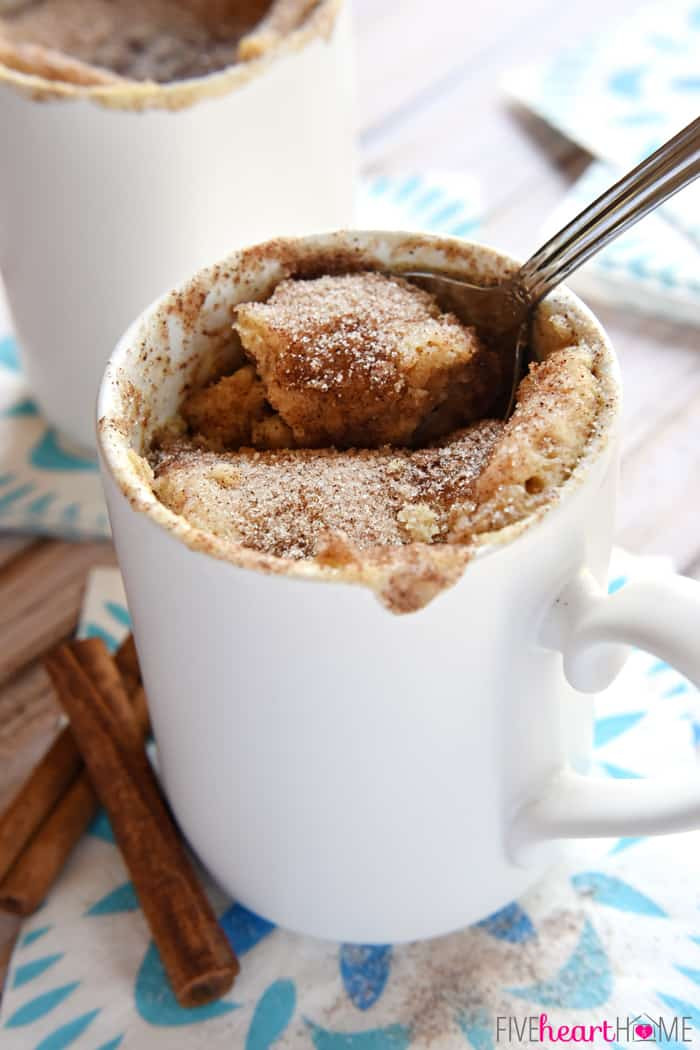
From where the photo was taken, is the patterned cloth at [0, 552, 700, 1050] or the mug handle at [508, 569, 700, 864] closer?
the mug handle at [508, 569, 700, 864]

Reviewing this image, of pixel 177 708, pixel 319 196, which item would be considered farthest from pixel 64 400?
pixel 177 708

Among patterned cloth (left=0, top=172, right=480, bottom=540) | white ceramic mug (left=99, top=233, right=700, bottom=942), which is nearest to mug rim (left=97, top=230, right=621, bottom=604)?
white ceramic mug (left=99, top=233, right=700, bottom=942)

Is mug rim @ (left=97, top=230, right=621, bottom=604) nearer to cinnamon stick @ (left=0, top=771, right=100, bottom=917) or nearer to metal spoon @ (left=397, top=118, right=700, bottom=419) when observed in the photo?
metal spoon @ (left=397, top=118, right=700, bottom=419)

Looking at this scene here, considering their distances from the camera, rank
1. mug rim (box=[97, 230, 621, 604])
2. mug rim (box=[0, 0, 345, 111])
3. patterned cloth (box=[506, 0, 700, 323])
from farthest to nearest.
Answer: patterned cloth (box=[506, 0, 700, 323]), mug rim (box=[0, 0, 345, 111]), mug rim (box=[97, 230, 621, 604])

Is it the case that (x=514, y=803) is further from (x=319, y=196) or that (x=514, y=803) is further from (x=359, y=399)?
(x=319, y=196)

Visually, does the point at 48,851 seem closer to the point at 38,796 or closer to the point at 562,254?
the point at 38,796

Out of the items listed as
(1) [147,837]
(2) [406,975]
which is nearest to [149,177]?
(1) [147,837]

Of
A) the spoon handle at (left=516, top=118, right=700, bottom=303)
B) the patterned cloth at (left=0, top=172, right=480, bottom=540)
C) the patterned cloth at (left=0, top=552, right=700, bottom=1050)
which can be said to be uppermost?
the spoon handle at (left=516, top=118, right=700, bottom=303)
